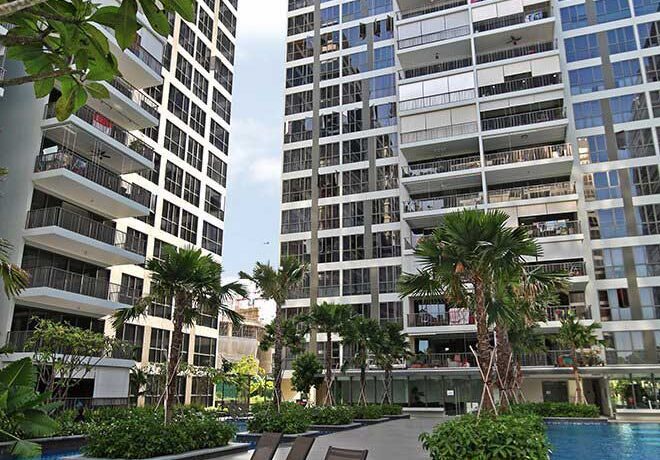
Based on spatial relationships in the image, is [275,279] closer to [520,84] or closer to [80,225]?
[80,225]

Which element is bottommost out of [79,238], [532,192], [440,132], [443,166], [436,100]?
[79,238]

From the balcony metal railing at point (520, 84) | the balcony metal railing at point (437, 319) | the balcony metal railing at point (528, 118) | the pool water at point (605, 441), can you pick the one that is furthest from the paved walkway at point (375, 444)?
the balcony metal railing at point (520, 84)

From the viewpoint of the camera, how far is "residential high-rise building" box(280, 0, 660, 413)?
3772 centimetres

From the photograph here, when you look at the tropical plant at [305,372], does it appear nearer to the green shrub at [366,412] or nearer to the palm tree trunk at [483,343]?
the green shrub at [366,412]

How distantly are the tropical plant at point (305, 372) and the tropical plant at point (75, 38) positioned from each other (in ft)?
119

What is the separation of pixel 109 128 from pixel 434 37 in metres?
27.8

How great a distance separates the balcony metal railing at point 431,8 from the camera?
151 ft

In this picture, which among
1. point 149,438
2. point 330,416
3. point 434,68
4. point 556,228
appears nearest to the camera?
point 149,438

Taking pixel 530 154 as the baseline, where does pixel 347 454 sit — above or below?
below

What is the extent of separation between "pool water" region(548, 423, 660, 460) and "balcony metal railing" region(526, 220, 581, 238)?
41.8 feet

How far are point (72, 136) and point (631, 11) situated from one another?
40207mm

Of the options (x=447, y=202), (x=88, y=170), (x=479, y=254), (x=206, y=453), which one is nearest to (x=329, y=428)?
(x=206, y=453)

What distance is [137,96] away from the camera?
31.8m

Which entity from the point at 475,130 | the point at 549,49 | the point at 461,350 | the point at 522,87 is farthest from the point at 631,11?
the point at 461,350
